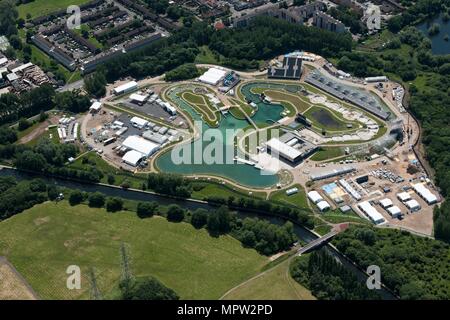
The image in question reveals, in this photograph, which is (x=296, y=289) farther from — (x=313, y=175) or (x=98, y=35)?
(x=98, y=35)

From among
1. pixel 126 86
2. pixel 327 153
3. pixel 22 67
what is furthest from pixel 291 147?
pixel 22 67

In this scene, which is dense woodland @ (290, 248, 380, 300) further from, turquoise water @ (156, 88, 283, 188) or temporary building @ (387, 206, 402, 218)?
turquoise water @ (156, 88, 283, 188)

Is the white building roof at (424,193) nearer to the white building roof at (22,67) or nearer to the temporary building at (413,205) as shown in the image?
the temporary building at (413,205)

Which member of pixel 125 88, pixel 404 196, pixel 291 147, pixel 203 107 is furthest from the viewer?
pixel 125 88

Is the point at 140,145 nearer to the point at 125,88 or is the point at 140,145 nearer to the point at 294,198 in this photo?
the point at 125,88

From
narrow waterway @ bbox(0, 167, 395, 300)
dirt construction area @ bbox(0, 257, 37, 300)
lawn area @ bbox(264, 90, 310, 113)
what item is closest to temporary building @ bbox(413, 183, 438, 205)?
narrow waterway @ bbox(0, 167, 395, 300)

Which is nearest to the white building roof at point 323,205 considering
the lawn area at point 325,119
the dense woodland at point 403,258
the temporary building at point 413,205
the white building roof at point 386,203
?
the dense woodland at point 403,258

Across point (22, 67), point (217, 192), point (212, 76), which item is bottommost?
point (217, 192)
